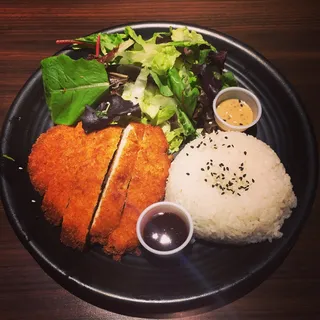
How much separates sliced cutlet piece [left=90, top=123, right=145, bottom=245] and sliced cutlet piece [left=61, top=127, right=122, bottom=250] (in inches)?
2.1

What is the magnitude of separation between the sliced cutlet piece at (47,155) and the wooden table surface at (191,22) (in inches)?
12.5

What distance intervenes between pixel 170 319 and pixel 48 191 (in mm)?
1056

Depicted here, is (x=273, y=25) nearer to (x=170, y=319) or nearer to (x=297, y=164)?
(x=297, y=164)

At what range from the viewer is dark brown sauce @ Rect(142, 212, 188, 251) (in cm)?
219

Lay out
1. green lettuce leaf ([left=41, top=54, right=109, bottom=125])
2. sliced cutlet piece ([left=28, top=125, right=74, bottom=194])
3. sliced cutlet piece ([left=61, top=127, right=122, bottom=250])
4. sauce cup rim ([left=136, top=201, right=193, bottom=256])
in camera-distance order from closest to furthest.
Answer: sauce cup rim ([left=136, top=201, right=193, bottom=256]) < sliced cutlet piece ([left=61, top=127, right=122, bottom=250]) < sliced cutlet piece ([left=28, top=125, right=74, bottom=194]) < green lettuce leaf ([left=41, top=54, right=109, bottom=125])

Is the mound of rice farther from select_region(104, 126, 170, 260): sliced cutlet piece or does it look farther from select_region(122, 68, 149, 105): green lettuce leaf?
select_region(122, 68, 149, 105): green lettuce leaf

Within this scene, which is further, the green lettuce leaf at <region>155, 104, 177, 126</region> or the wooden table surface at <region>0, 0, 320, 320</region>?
the green lettuce leaf at <region>155, 104, 177, 126</region>

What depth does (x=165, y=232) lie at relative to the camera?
2234 millimetres

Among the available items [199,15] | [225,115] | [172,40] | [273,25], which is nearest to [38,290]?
[225,115]

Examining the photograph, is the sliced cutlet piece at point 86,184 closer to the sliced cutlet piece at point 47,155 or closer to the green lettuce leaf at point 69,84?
the sliced cutlet piece at point 47,155

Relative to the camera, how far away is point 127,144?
101 inches

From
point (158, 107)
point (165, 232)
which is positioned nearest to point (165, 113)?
point (158, 107)

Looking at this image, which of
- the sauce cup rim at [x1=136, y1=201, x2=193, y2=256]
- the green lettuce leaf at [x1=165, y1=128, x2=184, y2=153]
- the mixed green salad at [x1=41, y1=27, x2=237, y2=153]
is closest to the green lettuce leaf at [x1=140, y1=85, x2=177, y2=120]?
the mixed green salad at [x1=41, y1=27, x2=237, y2=153]

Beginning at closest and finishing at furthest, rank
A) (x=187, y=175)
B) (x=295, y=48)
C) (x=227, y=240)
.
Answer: (x=227, y=240) < (x=187, y=175) < (x=295, y=48)
